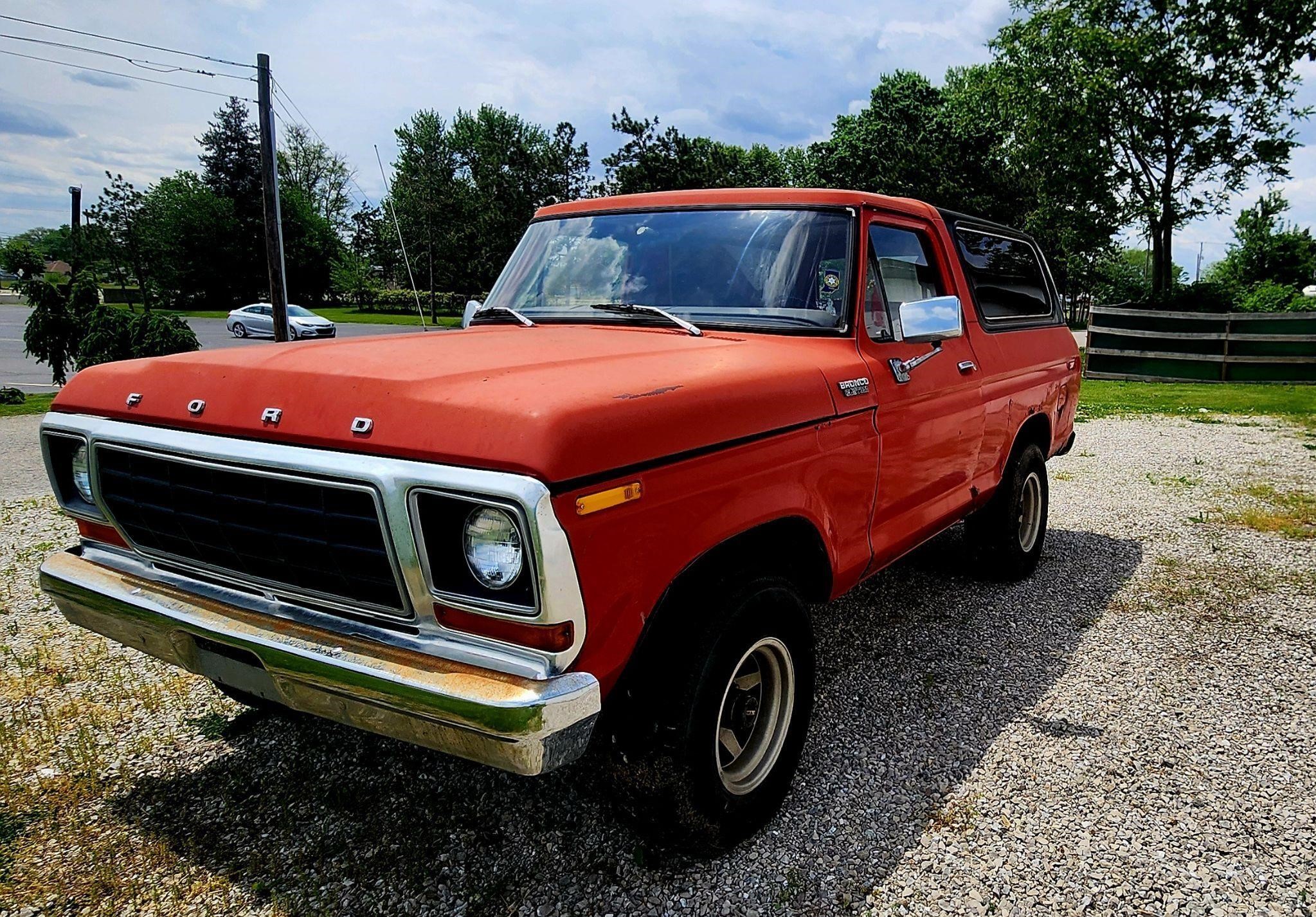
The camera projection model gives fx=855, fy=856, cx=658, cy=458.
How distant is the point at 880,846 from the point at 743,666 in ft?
2.37

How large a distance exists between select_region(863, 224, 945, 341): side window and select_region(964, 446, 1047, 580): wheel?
1.32 m

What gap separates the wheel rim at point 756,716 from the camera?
2.71 metres

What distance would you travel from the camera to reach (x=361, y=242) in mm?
55000

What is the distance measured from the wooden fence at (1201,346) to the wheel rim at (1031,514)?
13.5 meters

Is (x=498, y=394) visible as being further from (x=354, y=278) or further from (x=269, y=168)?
(x=354, y=278)

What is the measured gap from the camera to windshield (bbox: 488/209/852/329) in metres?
3.30

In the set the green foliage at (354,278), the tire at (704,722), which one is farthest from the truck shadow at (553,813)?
the green foliage at (354,278)

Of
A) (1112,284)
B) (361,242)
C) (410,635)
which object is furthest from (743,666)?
(361,242)

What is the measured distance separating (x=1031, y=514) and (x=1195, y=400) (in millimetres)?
10881

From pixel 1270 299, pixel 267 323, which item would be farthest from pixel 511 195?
pixel 1270 299

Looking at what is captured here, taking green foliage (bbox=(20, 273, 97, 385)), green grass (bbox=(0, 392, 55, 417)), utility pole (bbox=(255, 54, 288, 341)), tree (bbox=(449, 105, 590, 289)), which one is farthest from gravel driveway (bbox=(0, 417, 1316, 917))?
tree (bbox=(449, 105, 590, 289))

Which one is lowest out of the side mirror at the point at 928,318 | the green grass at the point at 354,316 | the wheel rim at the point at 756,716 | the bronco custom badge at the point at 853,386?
the wheel rim at the point at 756,716

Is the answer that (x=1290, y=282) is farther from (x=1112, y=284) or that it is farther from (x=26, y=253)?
(x=26, y=253)

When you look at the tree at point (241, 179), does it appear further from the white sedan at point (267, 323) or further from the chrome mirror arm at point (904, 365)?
the chrome mirror arm at point (904, 365)
